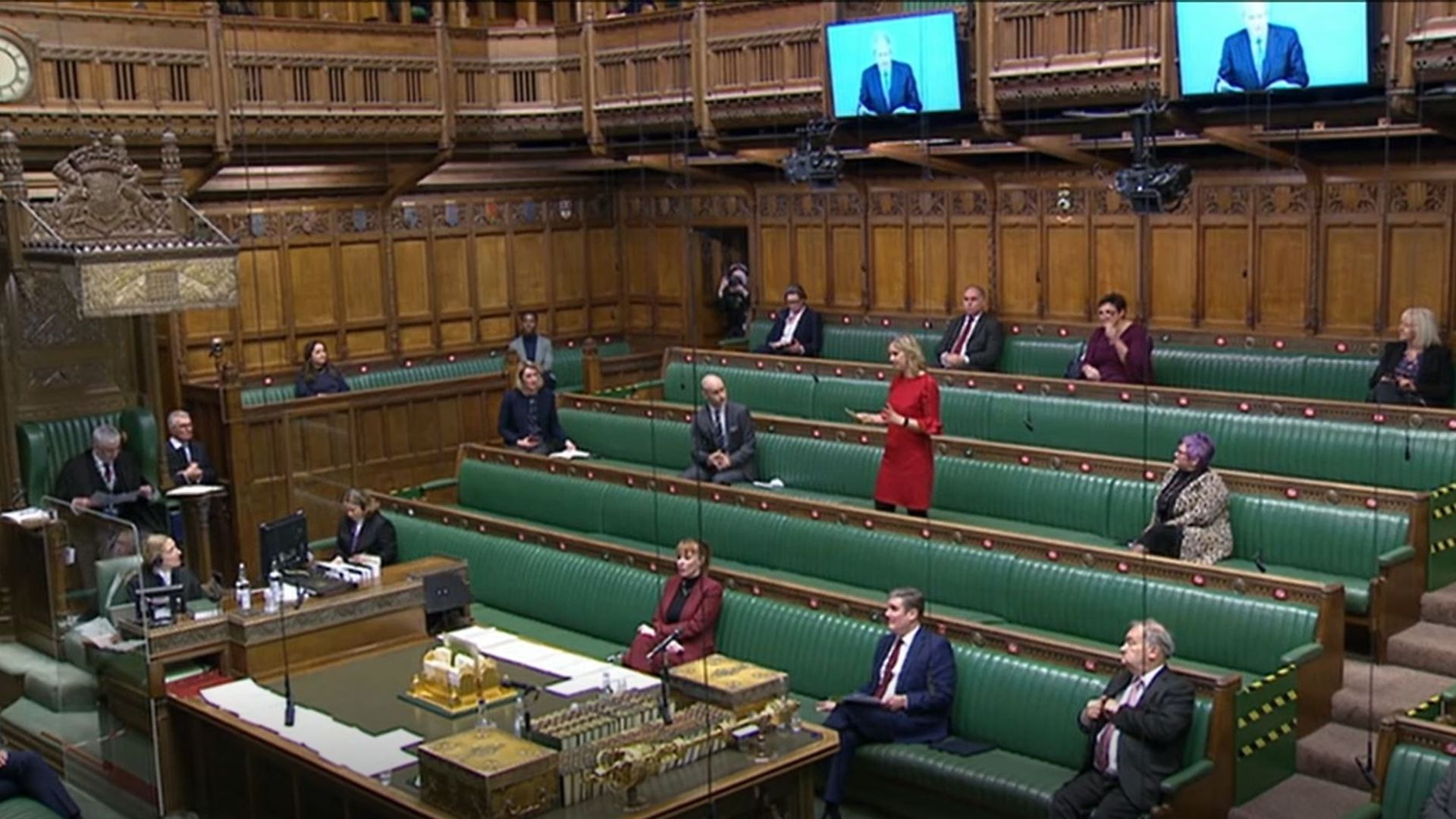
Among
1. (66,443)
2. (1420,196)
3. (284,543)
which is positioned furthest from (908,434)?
(66,443)

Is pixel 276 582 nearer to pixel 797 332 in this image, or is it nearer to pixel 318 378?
pixel 318 378

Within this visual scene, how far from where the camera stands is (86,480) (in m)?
8.62

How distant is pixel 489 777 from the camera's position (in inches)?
171

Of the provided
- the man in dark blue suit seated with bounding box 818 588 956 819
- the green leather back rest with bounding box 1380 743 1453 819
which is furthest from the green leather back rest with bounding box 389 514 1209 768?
the green leather back rest with bounding box 1380 743 1453 819

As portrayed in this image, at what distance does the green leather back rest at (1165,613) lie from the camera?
5824 millimetres

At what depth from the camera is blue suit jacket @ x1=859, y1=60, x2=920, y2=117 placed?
10.2 m

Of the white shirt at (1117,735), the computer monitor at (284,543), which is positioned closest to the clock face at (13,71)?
the computer monitor at (284,543)

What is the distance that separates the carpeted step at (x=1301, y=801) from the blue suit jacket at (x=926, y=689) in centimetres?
108

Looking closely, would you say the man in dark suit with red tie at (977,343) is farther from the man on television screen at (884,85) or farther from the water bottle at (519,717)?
the water bottle at (519,717)

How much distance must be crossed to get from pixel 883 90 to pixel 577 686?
233 inches

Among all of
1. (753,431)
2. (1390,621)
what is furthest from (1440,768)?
(753,431)

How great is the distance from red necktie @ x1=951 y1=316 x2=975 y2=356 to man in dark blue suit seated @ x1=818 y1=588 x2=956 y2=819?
501cm

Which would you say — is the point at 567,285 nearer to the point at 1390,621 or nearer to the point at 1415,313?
the point at 1415,313

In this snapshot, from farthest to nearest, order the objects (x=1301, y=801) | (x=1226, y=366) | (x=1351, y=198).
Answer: (x=1226, y=366), (x=1351, y=198), (x=1301, y=801)
